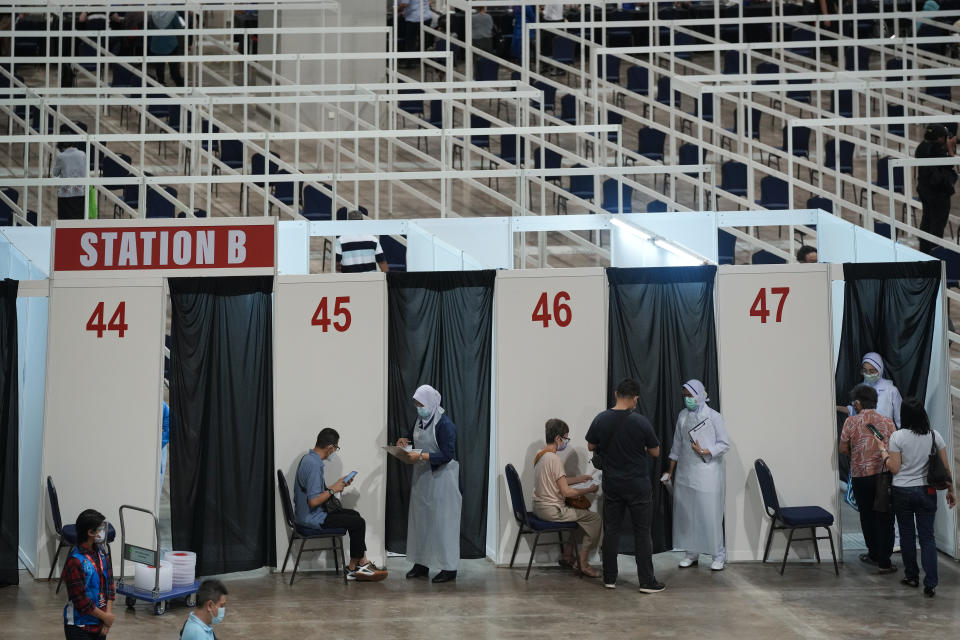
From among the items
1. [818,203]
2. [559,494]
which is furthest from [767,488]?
[818,203]

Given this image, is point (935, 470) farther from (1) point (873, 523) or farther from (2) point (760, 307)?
(2) point (760, 307)

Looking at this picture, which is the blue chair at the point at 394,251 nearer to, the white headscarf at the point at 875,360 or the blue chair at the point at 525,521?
the blue chair at the point at 525,521

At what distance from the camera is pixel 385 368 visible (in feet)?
30.0

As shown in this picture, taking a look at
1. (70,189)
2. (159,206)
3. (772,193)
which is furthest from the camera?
(772,193)

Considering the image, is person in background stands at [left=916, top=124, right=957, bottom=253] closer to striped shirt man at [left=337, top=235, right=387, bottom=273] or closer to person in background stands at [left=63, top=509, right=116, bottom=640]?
striped shirt man at [left=337, top=235, right=387, bottom=273]

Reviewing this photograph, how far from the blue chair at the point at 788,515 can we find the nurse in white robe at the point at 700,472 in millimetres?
287

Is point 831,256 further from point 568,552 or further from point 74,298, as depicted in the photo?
point 74,298

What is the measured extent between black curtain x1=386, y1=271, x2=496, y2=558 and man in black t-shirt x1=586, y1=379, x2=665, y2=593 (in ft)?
3.13

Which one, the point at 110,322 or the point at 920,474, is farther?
the point at 110,322

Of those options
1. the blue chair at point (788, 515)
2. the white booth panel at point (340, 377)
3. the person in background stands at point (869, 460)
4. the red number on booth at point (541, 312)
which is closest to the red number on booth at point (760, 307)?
the person in background stands at point (869, 460)

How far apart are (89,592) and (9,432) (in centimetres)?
289

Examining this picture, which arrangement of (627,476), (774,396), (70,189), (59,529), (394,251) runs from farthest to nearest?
1. (70,189)
2. (394,251)
3. (774,396)
4. (59,529)
5. (627,476)

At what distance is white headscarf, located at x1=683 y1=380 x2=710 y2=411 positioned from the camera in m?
8.95

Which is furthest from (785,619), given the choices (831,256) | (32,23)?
(32,23)
